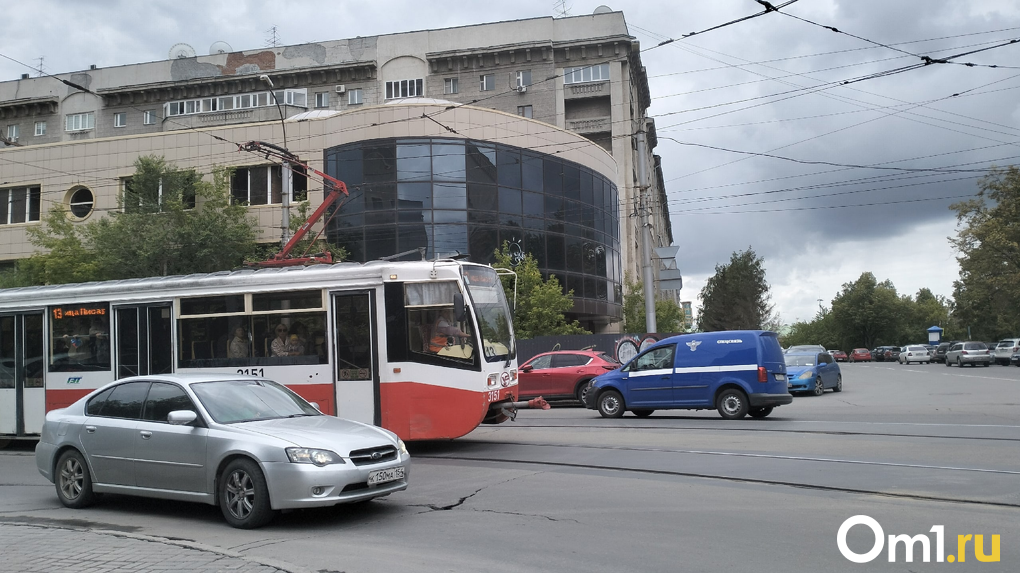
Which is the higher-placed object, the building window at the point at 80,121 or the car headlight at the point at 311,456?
the building window at the point at 80,121

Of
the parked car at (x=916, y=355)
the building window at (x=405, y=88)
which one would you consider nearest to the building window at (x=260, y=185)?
the building window at (x=405, y=88)

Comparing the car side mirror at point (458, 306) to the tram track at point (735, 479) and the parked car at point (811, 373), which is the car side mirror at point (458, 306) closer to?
the tram track at point (735, 479)

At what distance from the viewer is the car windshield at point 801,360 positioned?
85.5ft

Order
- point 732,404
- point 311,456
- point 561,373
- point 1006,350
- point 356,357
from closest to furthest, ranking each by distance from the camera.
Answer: point 311,456
point 356,357
point 732,404
point 561,373
point 1006,350

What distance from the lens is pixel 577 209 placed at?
4072 centimetres

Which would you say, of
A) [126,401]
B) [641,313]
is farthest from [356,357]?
[641,313]

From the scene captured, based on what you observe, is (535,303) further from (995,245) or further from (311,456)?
(995,245)

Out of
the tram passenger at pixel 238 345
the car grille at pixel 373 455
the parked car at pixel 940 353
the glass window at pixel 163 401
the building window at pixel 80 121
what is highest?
the building window at pixel 80 121

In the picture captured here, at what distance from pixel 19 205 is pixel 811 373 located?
37.5 metres

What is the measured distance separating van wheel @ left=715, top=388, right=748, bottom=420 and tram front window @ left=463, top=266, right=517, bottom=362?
18.9 feet

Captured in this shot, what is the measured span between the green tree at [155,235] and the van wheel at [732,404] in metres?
23.5

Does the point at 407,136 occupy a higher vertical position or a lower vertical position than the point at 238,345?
higher

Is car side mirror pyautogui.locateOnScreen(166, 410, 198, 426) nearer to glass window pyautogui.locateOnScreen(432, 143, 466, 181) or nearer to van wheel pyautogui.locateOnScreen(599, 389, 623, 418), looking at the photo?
van wheel pyautogui.locateOnScreen(599, 389, 623, 418)

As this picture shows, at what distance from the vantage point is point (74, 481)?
868cm
